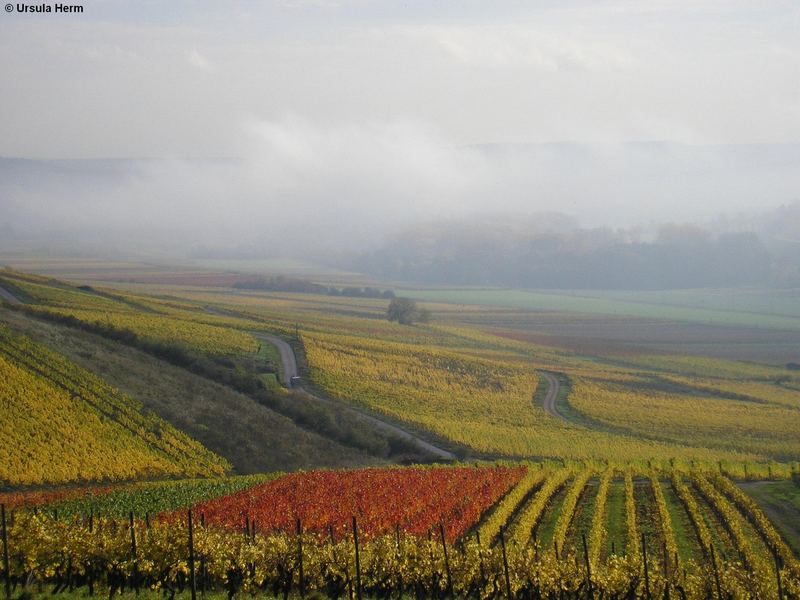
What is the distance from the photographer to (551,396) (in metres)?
75.7

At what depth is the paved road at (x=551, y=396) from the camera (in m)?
69.0

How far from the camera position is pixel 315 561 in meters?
23.3

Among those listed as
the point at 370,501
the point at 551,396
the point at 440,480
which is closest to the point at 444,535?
the point at 370,501

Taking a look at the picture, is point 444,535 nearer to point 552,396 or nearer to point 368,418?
point 368,418

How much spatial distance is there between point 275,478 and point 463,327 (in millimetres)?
86815

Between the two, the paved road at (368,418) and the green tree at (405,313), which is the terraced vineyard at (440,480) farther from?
the green tree at (405,313)

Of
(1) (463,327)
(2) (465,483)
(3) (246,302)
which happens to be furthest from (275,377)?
(3) (246,302)

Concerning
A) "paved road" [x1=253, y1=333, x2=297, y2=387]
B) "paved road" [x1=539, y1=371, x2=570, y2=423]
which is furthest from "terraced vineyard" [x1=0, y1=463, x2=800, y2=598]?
"paved road" [x1=253, y1=333, x2=297, y2=387]

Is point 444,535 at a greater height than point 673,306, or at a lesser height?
greater

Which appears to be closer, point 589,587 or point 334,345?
point 589,587

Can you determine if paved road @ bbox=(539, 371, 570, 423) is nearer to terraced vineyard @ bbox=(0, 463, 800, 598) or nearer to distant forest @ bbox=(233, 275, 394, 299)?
terraced vineyard @ bbox=(0, 463, 800, 598)

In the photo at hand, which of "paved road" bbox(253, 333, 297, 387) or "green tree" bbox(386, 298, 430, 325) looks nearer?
"paved road" bbox(253, 333, 297, 387)

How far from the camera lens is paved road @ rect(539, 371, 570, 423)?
69000 millimetres

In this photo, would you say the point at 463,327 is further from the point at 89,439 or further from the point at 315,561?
the point at 315,561
